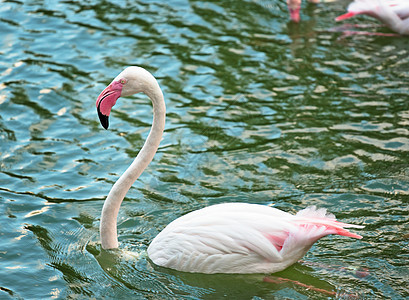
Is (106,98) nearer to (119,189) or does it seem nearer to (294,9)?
(119,189)

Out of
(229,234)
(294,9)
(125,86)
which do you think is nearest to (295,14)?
(294,9)

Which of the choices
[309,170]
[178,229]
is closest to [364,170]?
[309,170]

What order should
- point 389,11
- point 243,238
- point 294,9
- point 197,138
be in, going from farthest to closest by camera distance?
point 294,9 < point 389,11 < point 197,138 < point 243,238

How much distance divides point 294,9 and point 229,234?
19.0ft

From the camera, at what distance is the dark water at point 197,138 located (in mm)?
4910

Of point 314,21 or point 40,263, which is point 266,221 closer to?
point 40,263

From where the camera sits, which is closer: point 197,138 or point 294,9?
point 197,138

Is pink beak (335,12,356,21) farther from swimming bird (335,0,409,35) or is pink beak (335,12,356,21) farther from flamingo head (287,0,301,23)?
flamingo head (287,0,301,23)

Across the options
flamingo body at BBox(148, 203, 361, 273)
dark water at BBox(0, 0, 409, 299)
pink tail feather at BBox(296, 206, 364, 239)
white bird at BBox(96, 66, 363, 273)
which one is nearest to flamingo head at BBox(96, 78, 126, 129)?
white bird at BBox(96, 66, 363, 273)

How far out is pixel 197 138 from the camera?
276 inches

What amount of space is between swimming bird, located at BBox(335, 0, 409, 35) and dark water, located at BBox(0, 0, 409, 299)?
211 mm

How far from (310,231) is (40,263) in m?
2.14

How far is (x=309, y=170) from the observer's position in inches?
248

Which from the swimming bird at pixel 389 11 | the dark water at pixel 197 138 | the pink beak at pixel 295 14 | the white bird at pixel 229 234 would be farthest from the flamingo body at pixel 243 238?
the pink beak at pixel 295 14
